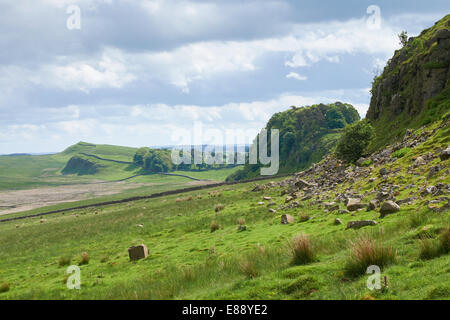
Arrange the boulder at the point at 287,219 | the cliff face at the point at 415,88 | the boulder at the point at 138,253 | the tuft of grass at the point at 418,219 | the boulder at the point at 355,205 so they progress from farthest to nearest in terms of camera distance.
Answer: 1. the cliff face at the point at 415,88
2. the boulder at the point at 287,219
3. the boulder at the point at 138,253
4. the boulder at the point at 355,205
5. the tuft of grass at the point at 418,219

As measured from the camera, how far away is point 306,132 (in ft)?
529

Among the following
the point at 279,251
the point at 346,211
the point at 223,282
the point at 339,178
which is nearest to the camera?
the point at 223,282

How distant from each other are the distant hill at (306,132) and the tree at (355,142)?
85.1m

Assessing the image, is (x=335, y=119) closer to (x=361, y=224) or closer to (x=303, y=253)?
(x=361, y=224)

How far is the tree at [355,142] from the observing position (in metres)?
42.5

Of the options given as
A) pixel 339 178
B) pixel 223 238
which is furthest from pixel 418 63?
pixel 223 238

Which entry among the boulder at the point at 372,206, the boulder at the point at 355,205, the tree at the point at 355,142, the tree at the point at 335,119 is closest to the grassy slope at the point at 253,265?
the boulder at the point at 372,206

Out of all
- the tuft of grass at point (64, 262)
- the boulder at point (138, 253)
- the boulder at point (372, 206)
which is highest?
the boulder at point (372, 206)

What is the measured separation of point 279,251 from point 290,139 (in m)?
150

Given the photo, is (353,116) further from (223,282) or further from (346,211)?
(223,282)

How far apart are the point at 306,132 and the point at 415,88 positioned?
118m

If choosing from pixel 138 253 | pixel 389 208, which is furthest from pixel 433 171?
pixel 138 253

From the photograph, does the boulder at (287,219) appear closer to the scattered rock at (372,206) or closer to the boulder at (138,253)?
the scattered rock at (372,206)

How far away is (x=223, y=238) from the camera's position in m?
23.2
